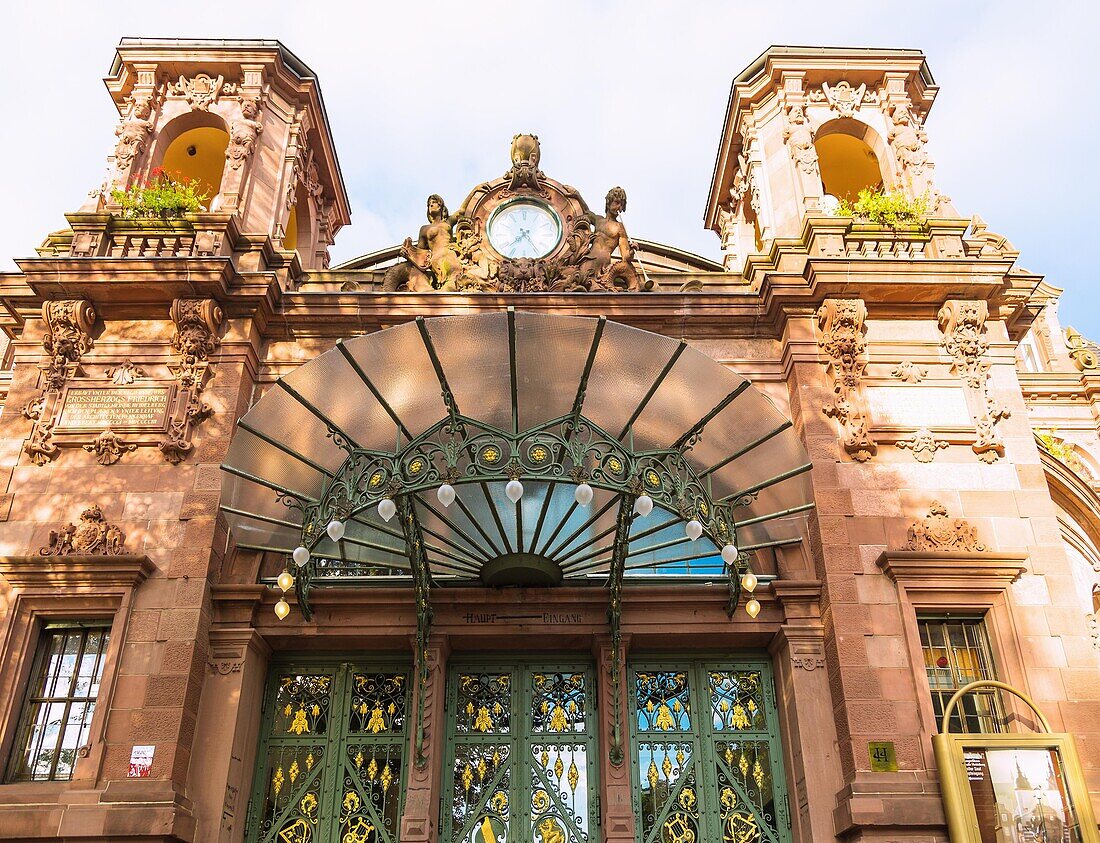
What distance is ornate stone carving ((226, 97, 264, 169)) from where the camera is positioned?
14.5m

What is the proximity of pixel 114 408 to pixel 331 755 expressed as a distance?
522cm

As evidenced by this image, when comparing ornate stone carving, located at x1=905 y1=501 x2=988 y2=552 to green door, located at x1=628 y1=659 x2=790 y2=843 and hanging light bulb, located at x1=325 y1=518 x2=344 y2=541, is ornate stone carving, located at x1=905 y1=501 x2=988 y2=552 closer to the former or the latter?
green door, located at x1=628 y1=659 x2=790 y2=843

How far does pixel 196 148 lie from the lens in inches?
653

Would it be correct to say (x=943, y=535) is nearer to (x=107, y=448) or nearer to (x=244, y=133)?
(x=107, y=448)

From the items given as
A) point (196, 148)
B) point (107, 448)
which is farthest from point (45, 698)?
point (196, 148)

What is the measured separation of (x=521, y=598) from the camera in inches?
455

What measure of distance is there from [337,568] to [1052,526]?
347 inches

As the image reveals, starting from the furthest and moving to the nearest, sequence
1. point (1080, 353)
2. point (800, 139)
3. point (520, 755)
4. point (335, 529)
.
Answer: point (1080, 353) → point (800, 139) → point (520, 755) → point (335, 529)

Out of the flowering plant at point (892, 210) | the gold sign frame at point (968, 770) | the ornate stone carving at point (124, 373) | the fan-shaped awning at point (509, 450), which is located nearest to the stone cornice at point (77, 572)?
the fan-shaped awning at point (509, 450)

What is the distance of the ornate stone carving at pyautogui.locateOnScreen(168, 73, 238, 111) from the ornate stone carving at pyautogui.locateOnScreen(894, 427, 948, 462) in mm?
11622

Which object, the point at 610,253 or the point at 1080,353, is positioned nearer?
the point at 610,253

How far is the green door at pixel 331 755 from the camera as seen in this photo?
10914 millimetres

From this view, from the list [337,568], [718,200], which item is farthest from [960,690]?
[718,200]

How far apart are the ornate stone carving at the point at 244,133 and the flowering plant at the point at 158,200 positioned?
0.93 meters
